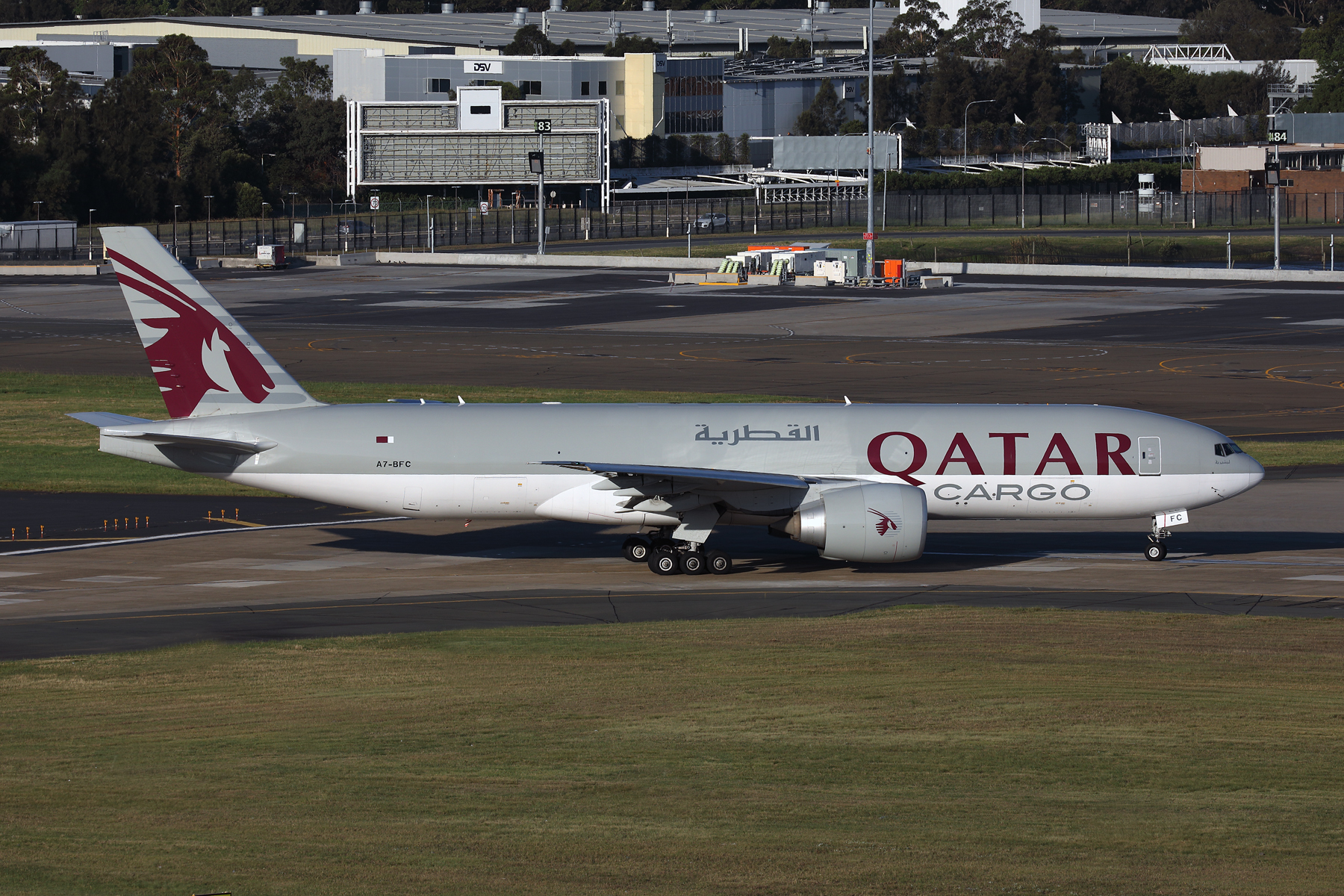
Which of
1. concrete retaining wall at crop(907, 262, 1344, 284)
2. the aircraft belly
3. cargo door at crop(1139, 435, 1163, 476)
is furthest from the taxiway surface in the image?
concrete retaining wall at crop(907, 262, 1344, 284)

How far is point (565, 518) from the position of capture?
39281 millimetres

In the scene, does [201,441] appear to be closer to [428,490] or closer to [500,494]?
[428,490]

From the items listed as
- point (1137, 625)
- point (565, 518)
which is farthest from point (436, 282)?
point (1137, 625)

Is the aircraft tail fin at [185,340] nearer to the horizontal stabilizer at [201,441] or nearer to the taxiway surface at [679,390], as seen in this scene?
the horizontal stabilizer at [201,441]

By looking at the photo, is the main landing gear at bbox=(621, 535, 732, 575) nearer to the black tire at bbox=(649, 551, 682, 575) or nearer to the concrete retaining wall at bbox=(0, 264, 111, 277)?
the black tire at bbox=(649, 551, 682, 575)

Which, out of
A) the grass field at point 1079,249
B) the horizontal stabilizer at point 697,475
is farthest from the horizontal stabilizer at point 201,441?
the grass field at point 1079,249

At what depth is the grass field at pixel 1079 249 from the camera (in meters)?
148

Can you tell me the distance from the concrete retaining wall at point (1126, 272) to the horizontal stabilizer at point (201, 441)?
9872 cm

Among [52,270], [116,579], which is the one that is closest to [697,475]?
[116,579]

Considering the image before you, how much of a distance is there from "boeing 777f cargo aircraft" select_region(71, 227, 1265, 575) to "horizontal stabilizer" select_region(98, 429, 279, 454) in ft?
0.15

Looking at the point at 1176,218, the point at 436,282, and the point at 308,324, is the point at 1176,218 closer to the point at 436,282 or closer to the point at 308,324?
the point at 436,282

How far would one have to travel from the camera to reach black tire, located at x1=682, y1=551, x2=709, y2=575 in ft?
129

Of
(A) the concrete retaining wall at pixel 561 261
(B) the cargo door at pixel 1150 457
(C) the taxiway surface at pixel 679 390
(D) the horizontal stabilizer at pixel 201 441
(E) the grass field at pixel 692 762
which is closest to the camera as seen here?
(E) the grass field at pixel 692 762

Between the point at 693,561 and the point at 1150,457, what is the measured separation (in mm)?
11554
